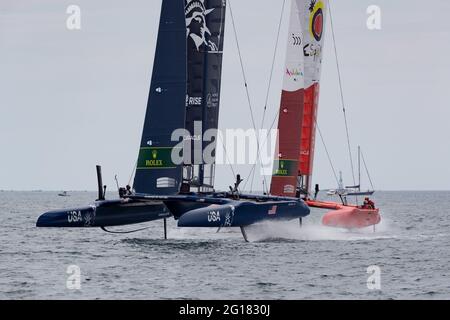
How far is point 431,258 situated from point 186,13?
35.1ft

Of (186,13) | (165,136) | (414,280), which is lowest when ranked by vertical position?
(414,280)

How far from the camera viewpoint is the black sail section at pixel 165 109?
29844mm

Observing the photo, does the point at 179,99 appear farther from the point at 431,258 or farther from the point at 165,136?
the point at 431,258

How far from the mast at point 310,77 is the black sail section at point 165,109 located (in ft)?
32.3

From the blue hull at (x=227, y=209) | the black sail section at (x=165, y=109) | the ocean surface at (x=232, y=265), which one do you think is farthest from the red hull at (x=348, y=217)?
the black sail section at (x=165, y=109)

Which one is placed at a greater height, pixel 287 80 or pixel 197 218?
pixel 287 80

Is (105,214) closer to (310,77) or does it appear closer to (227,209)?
(227,209)

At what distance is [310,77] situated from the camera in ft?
133

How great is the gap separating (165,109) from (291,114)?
29.5 feet

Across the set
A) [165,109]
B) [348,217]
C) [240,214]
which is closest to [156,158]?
[165,109]

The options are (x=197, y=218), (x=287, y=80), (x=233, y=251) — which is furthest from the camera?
(x=287, y=80)

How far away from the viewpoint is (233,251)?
96.3 feet

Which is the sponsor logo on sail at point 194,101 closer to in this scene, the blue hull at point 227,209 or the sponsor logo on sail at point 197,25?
the sponsor logo on sail at point 197,25
